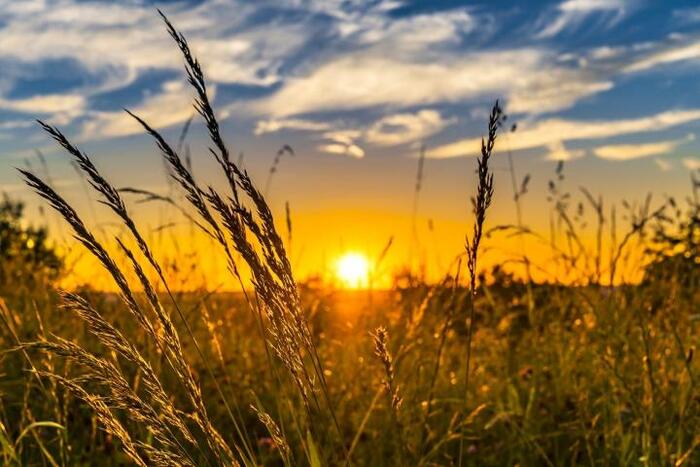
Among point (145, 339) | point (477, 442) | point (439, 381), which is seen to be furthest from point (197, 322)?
point (477, 442)

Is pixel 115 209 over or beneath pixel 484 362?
over

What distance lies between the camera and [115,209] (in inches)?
56.2

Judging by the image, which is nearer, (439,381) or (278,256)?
(278,256)

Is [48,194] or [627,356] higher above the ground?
[48,194]

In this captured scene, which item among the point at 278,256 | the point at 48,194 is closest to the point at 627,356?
the point at 278,256

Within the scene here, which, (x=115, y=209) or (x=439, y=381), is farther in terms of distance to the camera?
(x=439, y=381)

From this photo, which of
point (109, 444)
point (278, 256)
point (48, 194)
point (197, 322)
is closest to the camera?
point (48, 194)

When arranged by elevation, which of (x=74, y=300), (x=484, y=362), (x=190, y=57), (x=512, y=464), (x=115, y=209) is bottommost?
(x=512, y=464)

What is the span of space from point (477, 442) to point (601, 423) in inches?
22.9

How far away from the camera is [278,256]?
58.2 inches

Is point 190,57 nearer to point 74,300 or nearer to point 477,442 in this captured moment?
point 74,300

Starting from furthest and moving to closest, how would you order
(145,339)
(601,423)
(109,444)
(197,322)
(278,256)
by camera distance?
1. (197,322)
2. (145,339)
3. (601,423)
4. (109,444)
5. (278,256)

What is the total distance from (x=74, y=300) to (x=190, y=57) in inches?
19.1

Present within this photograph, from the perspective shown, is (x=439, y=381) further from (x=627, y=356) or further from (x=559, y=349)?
(x=627, y=356)
